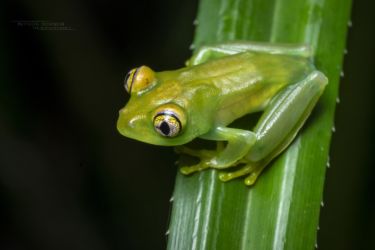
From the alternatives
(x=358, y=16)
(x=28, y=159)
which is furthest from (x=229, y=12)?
(x=28, y=159)

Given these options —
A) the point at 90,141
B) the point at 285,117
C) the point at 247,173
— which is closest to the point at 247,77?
the point at 285,117

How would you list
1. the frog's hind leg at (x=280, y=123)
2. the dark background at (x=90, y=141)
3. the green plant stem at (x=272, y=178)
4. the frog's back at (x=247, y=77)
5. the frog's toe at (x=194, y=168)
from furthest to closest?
the dark background at (x=90, y=141)
the frog's back at (x=247, y=77)
the frog's hind leg at (x=280, y=123)
the frog's toe at (x=194, y=168)
the green plant stem at (x=272, y=178)

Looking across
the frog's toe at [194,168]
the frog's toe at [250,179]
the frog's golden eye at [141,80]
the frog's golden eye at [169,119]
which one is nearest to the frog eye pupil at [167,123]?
the frog's golden eye at [169,119]

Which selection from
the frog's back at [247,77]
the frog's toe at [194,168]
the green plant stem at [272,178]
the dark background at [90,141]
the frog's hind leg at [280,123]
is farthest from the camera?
the dark background at [90,141]

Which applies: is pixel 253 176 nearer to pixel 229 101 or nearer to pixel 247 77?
pixel 229 101

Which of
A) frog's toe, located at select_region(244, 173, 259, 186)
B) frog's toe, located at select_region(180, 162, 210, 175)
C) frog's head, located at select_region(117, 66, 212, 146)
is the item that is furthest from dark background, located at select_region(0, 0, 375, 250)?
frog's toe, located at select_region(180, 162, 210, 175)

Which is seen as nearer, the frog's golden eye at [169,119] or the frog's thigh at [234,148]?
the frog's golden eye at [169,119]

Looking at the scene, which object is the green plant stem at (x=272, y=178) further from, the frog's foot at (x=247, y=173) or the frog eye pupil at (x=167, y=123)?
the frog eye pupil at (x=167, y=123)
